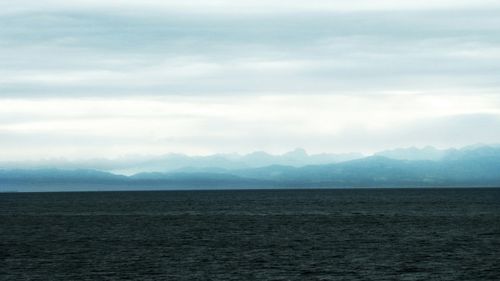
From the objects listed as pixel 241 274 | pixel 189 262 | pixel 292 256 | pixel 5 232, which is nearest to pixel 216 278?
pixel 241 274

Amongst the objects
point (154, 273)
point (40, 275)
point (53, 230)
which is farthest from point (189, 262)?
point (53, 230)

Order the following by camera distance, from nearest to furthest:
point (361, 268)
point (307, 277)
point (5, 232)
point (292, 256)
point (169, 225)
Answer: point (307, 277) → point (361, 268) → point (292, 256) → point (5, 232) → point (169, 225)

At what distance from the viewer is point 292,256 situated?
91688 mm

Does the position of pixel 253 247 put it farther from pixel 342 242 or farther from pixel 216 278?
pixel 216 278

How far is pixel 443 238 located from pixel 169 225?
5997 centimetres

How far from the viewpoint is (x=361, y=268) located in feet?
262

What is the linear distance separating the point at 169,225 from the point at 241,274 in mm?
87720

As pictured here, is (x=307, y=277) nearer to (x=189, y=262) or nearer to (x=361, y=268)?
(x=361, y=268)

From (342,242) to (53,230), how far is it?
58319 millimetres

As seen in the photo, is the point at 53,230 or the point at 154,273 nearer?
the point at 154,273

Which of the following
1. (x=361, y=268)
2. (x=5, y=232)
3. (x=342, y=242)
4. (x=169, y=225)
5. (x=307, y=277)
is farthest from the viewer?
(x=169, y=225)

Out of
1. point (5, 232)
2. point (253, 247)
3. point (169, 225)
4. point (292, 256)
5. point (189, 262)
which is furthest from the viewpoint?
point (169, 225)

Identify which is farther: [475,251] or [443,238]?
[443,238]

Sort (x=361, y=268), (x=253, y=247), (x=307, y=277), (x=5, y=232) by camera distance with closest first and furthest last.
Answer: (x=307, y=277)
(x=361, y=268)
(x=253, y=247)
(x=5, y=232)
